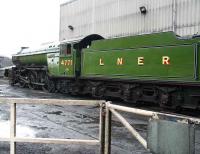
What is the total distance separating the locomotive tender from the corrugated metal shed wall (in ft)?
17.2

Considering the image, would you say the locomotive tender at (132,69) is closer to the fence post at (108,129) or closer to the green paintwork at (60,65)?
the green paintwork at (60,65)

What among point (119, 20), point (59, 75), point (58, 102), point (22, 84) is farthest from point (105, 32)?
point (58, 102)

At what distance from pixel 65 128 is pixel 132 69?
6148mm

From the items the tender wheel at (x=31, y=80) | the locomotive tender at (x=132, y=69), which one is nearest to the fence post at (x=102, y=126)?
the locomotive tender at (x=132, y=69)

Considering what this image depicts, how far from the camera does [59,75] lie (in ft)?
67.5

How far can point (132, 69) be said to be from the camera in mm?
15000

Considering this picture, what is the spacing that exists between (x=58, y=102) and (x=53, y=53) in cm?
1619

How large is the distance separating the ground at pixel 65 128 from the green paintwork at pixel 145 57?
2.34 metres

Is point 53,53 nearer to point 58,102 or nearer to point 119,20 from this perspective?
point 119,20

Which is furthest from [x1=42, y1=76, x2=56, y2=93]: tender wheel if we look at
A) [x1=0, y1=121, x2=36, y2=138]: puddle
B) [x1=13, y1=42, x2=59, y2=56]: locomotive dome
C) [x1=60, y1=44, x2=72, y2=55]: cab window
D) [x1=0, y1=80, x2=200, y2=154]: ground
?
[x1=0, y1=121, x2=36, y2=138]: puddle

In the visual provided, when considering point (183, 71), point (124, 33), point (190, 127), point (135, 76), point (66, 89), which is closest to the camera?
point (190, 127)

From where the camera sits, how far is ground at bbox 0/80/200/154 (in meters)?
6.98

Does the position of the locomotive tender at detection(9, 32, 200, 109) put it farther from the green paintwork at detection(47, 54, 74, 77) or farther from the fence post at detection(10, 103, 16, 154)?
the fence post at detection(10, 103, 16, 154)

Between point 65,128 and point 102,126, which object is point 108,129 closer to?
point 102,126
